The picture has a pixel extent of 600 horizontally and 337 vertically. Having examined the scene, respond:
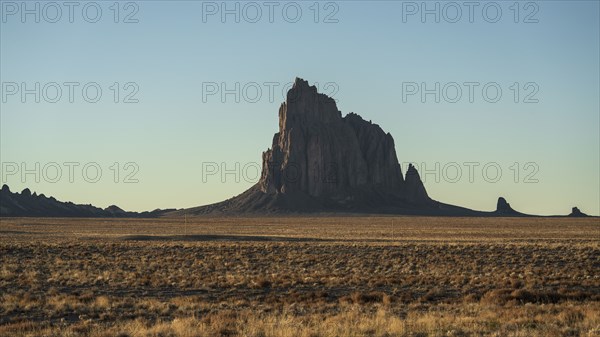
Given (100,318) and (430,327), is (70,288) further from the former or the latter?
(430,327)

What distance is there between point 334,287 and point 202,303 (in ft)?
19.9

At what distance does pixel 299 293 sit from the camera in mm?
23188

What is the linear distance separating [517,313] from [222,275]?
13.9 m

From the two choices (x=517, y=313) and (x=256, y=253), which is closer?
(x=517, y=313)

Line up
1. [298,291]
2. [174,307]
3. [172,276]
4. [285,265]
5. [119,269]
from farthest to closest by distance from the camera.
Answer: [285,265] → [119,269] → [172,276] → [298,291] → [174,307]

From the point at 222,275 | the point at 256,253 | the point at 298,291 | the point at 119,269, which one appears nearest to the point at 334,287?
the point at 298,291

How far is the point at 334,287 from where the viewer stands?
25.6 meters

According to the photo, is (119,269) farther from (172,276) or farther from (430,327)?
(430,327)

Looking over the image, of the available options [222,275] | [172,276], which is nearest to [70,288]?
[172,276]

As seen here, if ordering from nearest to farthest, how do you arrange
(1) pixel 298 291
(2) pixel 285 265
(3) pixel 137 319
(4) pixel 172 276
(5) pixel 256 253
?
(3) pixel 137 319 → (1) pixel 298 291 → (4) pixel 172 276 → (2) pixel 285 265 → (5) pixel 256 253

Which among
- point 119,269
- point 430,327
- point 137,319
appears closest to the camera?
point 430,327

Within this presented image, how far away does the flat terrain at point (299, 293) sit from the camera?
1633 cm

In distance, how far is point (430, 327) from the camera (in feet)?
52.5

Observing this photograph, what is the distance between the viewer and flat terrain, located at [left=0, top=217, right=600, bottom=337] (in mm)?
16328
